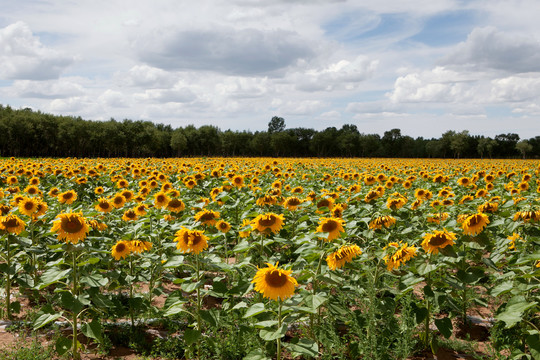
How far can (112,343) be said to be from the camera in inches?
197

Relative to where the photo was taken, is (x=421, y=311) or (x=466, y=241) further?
(x=466, y=241)

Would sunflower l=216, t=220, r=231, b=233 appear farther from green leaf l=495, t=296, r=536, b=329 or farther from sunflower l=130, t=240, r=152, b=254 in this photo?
green leaf l=495, t=296, r=536, b=329

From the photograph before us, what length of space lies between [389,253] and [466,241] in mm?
1020

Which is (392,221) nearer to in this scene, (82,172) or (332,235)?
(332,235)

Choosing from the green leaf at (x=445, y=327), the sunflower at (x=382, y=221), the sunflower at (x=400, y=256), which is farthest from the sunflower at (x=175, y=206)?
the green leaf at (x=445, y=327)

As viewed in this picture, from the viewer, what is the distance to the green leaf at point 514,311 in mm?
3795

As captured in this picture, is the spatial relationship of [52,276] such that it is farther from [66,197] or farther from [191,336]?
[66,197]

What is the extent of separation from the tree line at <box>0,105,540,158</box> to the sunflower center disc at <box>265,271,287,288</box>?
78.0 m

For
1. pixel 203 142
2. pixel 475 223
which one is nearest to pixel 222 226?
pixel 475 223

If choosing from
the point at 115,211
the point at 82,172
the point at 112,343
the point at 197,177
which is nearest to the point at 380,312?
the point at 112,343

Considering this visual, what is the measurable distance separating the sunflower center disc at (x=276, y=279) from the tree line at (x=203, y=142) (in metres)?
78.0

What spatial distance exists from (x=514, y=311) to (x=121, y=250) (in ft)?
14.4

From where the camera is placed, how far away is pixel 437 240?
424 cm

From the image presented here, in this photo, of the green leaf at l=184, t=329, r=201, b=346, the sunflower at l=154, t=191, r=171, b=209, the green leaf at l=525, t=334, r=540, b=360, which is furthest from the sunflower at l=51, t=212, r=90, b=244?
the green leaf at l=525, t=334, r=540, b=360
